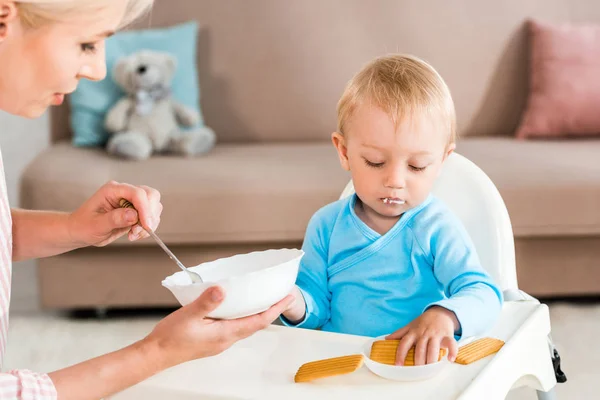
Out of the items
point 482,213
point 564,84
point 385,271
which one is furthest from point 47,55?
point 564,84

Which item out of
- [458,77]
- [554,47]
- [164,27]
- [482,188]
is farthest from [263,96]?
[482,188]

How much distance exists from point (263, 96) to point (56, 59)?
84.7 inches

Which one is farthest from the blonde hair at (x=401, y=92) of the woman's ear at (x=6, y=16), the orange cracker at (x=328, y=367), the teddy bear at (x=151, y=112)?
the teddy bear at (x=151, y=112)

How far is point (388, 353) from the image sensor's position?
1.12 m

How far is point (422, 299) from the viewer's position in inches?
55.2

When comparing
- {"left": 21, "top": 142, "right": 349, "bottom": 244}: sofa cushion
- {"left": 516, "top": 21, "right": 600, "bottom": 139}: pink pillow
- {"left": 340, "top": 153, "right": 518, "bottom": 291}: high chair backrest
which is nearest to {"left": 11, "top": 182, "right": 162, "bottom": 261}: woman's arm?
{"left": 340, "top": 153, "right": 518, "bottom": 291}: high chair backrest

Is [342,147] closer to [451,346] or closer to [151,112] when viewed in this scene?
[451,346]

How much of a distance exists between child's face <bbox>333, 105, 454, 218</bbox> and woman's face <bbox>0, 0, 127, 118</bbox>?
0.44 metres

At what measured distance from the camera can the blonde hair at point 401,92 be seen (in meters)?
1.36

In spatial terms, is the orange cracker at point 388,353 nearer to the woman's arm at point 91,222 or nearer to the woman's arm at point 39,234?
the woman's arm at point 91,222

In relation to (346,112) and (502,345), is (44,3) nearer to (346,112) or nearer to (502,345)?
(346,112)

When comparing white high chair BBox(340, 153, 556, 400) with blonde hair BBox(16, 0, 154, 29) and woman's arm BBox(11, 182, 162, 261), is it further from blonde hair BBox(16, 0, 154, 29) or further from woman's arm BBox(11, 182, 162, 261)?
blonde hair BBox(16, 0, 154, 29)

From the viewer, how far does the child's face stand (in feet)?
4.45

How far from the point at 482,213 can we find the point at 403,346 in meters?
0.53
